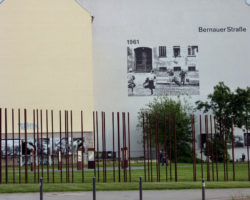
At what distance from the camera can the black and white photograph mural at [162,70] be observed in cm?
6456

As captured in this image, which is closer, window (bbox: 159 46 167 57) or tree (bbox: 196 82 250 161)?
tree (bbox: 196 82 250 161)

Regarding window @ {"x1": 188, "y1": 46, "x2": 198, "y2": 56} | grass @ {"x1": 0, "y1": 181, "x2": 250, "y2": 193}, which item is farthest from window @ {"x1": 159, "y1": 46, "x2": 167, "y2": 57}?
grass @ {"x1": 0, "y1": 181, "x2": 250, "y2": 193}

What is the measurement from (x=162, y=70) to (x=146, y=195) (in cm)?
4719

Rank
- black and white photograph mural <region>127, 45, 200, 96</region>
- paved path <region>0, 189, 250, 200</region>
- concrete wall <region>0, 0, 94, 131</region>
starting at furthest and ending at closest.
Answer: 1. black and white photograph mural <region>127, 45, 200, 96</region>
2. concrete wall <region>0, 0, 94, 131</region>
3. paved path <region>0, 189, 250, 200</region>

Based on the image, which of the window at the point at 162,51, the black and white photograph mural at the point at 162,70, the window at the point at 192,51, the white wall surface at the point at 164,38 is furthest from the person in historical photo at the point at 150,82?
the window at the point at 192,51

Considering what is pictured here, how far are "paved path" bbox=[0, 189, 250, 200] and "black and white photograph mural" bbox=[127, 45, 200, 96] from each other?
44.6m

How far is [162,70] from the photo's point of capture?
2574 inches

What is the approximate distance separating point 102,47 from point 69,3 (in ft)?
29.6

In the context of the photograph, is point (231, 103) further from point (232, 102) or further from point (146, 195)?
point (146, 195)

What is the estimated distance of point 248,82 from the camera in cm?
6700

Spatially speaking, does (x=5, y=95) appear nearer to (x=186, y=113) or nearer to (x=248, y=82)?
(x=186, y=113)

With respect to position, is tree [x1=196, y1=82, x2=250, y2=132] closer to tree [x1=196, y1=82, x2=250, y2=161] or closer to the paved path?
tree [x1=196, y1=82, x2=250, y2=161]

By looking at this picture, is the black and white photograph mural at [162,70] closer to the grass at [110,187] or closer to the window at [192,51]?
the window at [192,51]

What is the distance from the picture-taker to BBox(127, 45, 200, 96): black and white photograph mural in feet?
212
